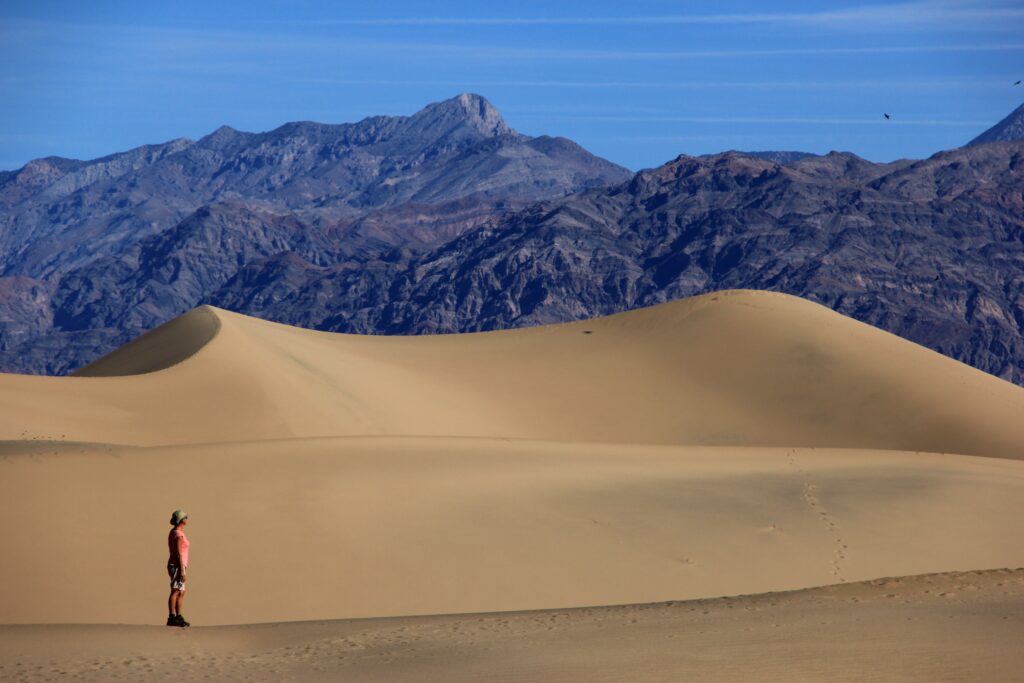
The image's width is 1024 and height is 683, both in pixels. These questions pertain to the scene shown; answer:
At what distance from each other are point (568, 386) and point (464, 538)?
1135 inches

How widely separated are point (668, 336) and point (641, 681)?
146 ft

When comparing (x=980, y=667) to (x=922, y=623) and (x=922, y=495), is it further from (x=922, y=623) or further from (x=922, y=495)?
(x=922, y=495)

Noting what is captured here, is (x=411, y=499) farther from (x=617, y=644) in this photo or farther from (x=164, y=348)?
(x=164, y=348)

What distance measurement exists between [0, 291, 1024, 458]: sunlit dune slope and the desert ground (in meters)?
0.21

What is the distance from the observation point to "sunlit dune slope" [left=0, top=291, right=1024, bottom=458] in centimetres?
3828

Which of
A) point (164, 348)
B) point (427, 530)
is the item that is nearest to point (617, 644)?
point (427, 530)

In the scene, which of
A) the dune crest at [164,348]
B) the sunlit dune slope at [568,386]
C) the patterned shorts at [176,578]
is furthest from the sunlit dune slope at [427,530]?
the dune crest at [164,348]

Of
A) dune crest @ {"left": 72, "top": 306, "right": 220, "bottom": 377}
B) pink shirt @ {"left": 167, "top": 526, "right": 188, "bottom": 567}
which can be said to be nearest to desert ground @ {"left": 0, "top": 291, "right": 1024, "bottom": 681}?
dune crest @ {"left": 72, "top": 306, "right": 220, "bottom": 377}

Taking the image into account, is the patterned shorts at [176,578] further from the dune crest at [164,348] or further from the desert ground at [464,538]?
the dune crest at [164,348]

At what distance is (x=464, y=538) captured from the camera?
2205 cm

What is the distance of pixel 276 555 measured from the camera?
20578 millimetres

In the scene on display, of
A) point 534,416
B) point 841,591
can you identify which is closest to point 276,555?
point 841,591

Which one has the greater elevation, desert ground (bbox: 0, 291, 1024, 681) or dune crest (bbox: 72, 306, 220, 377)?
dune crest (bbox: 72, 306, 220, 377)

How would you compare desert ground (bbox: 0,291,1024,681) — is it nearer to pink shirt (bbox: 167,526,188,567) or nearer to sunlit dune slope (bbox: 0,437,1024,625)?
sunlit dune slope (bbox: 0,437,1024,625)
